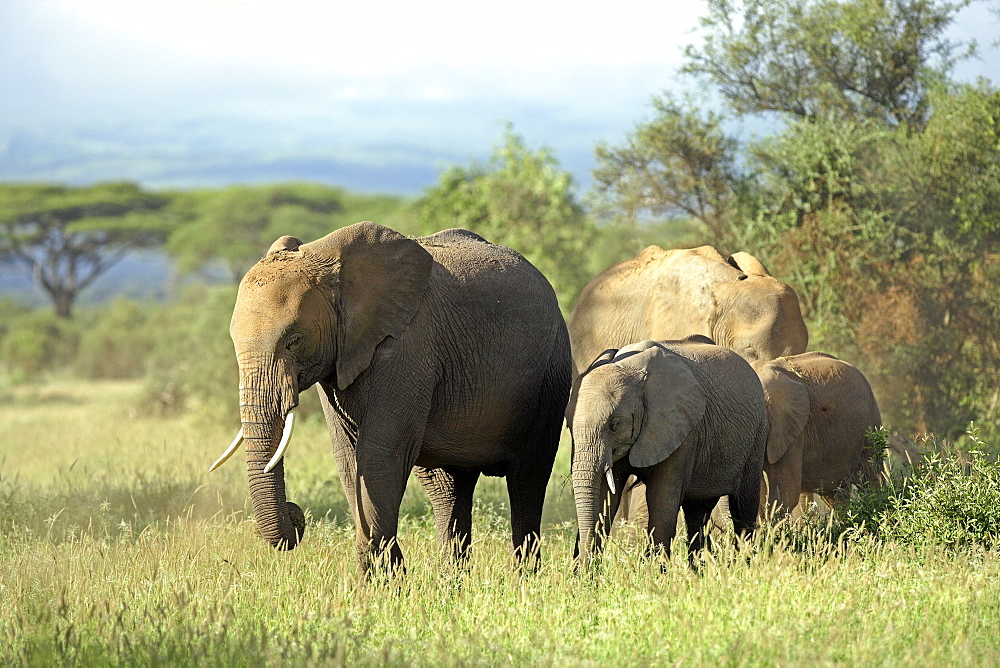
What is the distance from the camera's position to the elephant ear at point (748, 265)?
34.2ft

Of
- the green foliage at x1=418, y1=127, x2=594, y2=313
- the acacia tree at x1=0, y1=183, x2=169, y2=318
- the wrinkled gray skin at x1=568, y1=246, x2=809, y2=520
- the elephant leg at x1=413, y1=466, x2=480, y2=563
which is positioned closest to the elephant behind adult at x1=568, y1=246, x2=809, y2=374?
the wrinkled gray skin at x1=568, y1=246, x2=809, y2=520

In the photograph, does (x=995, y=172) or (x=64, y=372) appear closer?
(x=995, y=172)

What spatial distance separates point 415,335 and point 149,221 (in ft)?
180

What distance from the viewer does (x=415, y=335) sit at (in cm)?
693

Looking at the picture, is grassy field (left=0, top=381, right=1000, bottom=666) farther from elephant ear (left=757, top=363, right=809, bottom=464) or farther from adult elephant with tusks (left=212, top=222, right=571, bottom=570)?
elephant ear (left=757, top=363, right=809, bottom=464)

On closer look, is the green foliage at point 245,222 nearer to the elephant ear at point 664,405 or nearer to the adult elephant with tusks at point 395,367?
the adult elephant with tusks at point 395,367

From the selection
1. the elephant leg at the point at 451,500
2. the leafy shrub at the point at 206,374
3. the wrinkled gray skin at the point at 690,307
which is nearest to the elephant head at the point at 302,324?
the elephant leg at the point at 451,500

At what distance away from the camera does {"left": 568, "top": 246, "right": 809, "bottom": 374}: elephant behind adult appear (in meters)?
9.96

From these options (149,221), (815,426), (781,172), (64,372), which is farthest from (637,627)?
(149,221)

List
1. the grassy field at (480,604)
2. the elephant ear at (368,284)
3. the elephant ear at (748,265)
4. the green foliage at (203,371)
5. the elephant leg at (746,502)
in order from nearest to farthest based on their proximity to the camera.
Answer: the grassy field at (480,604) < the elephant ear at (368,284) < the elephant leg at (746,502) < the elephant ear at (748,265) < the green foliage at (203,371)

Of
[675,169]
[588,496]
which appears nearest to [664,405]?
[588,496]

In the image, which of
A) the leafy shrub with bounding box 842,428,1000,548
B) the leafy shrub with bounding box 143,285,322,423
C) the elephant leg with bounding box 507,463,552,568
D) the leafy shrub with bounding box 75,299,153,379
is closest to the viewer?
A: the leafy shrub with bounding box 842,428,1000,548

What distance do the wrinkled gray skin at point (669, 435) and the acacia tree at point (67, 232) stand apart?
4759 cm

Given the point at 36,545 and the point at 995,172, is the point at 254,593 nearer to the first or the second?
the point at 36,545
